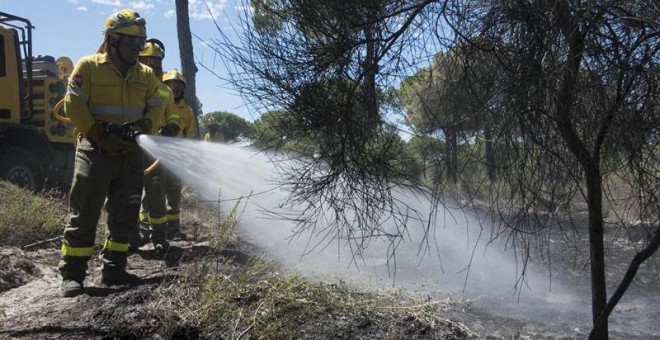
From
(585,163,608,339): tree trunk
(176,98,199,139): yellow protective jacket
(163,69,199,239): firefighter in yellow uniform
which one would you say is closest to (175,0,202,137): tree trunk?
(176,98,199,139): yellow protective jacket

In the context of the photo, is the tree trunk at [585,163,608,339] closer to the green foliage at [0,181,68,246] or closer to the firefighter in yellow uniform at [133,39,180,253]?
the firefighter in yellow uniform at [133,39,180,253]

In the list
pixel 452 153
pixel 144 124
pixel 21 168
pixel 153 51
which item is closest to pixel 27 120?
pixel 21 168

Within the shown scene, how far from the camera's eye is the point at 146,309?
3594 mm

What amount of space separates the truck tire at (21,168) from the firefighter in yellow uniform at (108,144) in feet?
15.0

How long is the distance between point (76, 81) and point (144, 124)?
23.5 inches

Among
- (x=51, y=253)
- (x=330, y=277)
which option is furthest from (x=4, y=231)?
(x=330, y=277)

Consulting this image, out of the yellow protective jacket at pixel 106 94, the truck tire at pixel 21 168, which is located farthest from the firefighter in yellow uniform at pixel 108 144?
the truck tire at pixel 21 168

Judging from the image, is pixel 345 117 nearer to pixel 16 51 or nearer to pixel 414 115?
pixel 414 115

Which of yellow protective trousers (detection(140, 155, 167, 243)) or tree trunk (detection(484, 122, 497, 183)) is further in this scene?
yellow protective trousers (detection(140, 155, 167, 243))

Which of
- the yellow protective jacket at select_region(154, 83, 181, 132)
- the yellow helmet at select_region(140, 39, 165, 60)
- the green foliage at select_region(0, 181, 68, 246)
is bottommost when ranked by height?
the green foliage at select_region(0, 181, 68, 246)

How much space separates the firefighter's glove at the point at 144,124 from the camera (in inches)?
183

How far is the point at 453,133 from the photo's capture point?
2812mm

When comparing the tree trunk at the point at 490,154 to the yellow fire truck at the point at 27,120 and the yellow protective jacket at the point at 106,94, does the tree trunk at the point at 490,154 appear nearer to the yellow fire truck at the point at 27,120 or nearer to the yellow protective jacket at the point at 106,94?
the yellow protective jacket at the point at 106,94

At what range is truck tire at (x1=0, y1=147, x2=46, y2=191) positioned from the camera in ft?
27.7
